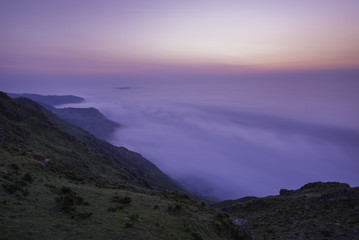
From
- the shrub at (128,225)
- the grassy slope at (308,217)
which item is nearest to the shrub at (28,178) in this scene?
the shrub at (128,225)

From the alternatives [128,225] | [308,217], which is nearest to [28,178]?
[128,225]

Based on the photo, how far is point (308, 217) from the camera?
23.5 m

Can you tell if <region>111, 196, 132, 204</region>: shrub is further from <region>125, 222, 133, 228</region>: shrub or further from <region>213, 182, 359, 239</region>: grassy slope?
<region>213, 182, 359, 239</region>: grassy slope

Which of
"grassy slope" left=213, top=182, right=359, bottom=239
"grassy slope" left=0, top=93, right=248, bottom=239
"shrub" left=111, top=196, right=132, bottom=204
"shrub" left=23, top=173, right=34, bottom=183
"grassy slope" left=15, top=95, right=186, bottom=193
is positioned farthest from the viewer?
"grassy slope" left=15, top=95, right=186, bottom=193

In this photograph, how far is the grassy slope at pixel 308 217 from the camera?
19.4m

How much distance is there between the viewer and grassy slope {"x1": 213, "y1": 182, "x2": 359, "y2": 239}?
19.4m

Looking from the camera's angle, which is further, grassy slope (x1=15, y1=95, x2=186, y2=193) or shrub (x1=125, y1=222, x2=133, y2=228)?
grassy slope (x1=15, y1=95, x2=186, y2=193)

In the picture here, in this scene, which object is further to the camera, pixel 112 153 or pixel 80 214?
pixel 112 153

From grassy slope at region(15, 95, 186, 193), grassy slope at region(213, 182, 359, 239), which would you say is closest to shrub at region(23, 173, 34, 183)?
grassy slope at region(213, 182, 359, 239)

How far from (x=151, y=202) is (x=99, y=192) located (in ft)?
14.7

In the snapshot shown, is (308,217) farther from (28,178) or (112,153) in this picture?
(112,153)

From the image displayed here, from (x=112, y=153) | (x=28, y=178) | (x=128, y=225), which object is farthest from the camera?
(x=112, y=153)

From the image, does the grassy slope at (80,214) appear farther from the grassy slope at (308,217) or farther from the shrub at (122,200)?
the grassy slope at (308,217)

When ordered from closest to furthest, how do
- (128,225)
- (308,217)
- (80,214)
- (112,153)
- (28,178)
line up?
(128,225) < (80,214) < (28,178) < (308,217) < (112,153)
